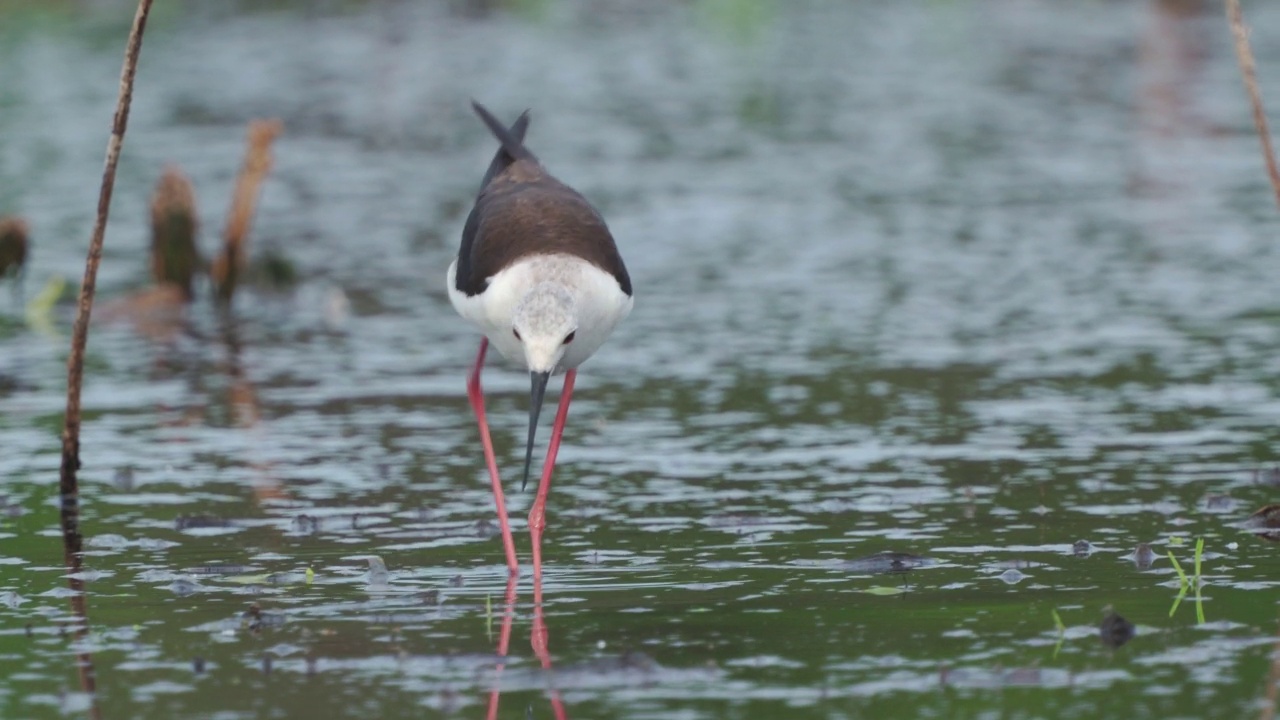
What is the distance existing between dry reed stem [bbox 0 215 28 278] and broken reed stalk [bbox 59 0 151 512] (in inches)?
255

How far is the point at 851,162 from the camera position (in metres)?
22.2

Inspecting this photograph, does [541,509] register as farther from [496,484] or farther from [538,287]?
[538,287]

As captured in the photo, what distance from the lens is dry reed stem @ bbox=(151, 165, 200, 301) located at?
49.8 ft

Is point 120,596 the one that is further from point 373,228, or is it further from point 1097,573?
point 373,228

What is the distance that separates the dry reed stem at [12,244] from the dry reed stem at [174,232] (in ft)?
2.96

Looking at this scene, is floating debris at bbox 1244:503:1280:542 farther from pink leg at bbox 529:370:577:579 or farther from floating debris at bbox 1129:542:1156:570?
pink leg at bbox 529:370:577:579

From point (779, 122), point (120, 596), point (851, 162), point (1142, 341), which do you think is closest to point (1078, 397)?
point (1142, 341)

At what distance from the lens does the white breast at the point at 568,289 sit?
773 centimetres

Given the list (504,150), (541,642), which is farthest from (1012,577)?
(504,150)

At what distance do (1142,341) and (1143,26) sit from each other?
2493cm

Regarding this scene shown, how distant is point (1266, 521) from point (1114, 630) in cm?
198

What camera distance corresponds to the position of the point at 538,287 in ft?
25.0

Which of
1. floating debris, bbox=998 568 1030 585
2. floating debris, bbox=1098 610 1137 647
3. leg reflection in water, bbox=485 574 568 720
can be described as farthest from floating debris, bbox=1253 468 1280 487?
leg reflection in water, bbox=485 574 568 720

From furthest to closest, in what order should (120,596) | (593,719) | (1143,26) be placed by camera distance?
(1143,26), (120,596), (593,719)
